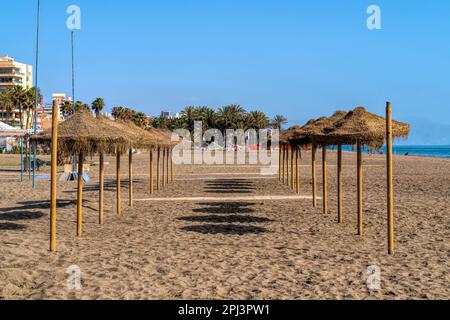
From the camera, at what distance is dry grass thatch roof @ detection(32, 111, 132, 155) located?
8773mm

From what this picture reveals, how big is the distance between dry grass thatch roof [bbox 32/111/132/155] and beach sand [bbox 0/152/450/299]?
1.64 meters

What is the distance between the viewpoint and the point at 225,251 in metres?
7.70

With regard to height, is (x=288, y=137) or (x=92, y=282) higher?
(x=288, y=137)

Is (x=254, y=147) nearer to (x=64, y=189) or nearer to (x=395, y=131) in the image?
(x=64, y=189)

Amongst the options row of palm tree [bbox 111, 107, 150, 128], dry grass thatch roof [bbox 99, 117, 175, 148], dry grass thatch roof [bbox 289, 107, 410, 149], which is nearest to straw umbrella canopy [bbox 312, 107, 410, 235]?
dry grass thatch roof [bbox 289, 107, 410, 149]

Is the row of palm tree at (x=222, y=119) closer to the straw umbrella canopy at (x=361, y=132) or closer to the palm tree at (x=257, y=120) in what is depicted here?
the palm tree at (x=257, y=120)

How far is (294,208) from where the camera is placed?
12539 mm

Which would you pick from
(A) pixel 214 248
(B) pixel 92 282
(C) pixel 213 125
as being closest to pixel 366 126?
(A) pixel 214 248

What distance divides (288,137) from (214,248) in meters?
9.77

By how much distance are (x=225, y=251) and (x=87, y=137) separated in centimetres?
332

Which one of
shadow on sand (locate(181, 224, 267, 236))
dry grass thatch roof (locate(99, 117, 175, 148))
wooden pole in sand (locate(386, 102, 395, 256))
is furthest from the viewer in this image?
dry grass thatch roof (locate(99, 117, 175, 148))

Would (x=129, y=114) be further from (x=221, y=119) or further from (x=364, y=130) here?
(x=364, y=130)
